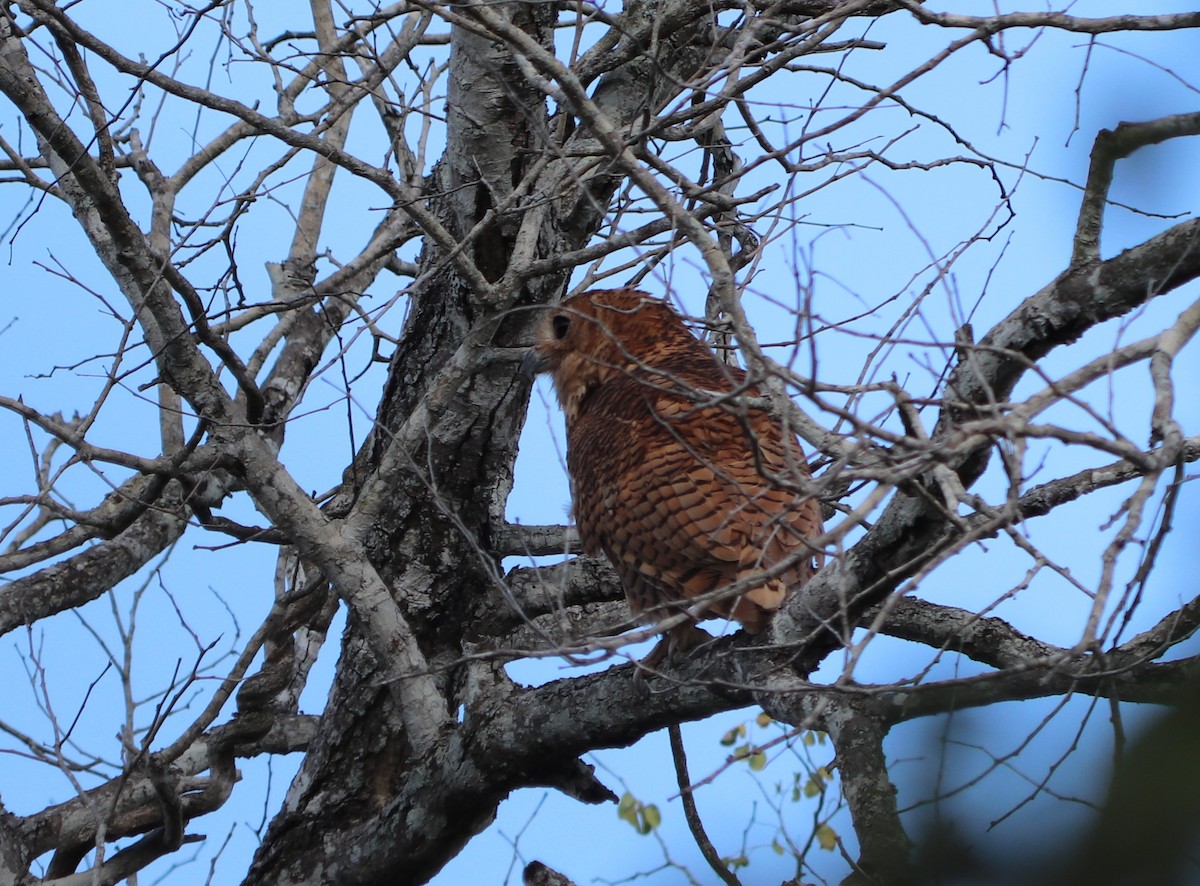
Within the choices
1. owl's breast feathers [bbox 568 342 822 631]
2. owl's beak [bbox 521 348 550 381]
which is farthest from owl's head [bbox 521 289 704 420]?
owl's breast feathers [bbox 568 342 822 631]

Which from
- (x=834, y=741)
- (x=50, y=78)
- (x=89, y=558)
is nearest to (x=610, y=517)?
(x=834, y=741)

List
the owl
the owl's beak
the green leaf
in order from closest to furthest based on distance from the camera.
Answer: the green leaf → the owl → the owl's beak

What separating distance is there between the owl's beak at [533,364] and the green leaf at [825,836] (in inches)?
84.7

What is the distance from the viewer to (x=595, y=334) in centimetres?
485

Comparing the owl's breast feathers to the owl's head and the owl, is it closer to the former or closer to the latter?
the owl

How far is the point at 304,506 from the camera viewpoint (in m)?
3.97

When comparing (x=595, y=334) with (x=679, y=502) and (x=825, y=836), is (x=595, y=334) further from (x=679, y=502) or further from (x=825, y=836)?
(x=825, y=836)

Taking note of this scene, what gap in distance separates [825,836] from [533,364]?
2239mm

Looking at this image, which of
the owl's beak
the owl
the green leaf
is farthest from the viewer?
the owl's beak

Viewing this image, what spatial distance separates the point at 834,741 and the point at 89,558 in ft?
11.4

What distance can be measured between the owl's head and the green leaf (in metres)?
2.10

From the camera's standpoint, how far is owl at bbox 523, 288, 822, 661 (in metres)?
3.21

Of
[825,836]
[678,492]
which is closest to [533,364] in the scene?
[678,492]

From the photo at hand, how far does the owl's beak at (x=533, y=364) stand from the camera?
4.69 meters
